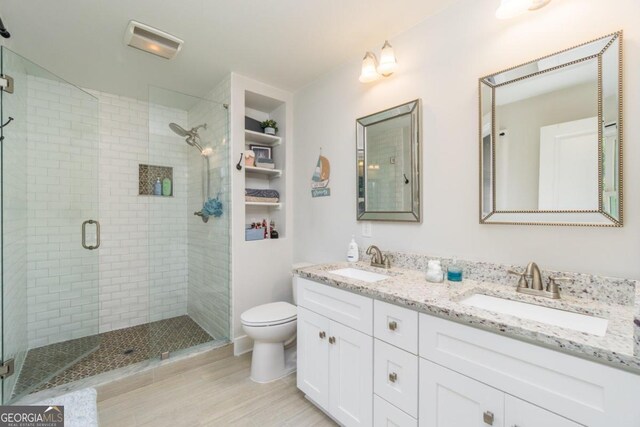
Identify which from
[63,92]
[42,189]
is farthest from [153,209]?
[63,92]

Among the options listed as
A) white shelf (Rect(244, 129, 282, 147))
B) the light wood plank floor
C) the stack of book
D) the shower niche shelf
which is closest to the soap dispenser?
the light wood plank floor

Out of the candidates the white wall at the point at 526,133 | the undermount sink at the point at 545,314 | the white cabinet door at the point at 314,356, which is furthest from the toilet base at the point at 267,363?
the white wall at the point at 526,133

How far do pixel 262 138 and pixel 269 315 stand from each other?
69.8 inches

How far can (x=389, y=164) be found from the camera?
6.66ft

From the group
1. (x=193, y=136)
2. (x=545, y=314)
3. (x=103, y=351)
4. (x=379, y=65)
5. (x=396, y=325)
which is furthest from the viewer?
(x=193, y=136)

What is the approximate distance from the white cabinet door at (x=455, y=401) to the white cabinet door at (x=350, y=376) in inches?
11.9

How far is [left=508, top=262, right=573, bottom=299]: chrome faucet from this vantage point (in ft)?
4.12

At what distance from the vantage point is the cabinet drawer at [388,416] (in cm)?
126

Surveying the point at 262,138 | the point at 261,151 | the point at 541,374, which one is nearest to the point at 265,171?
the point at 261,151

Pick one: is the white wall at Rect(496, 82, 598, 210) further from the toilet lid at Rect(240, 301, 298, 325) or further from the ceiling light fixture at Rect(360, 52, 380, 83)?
the toilet lid at Rect(240, 301, 298, 325)

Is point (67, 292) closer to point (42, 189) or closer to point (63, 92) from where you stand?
point (42, 189)

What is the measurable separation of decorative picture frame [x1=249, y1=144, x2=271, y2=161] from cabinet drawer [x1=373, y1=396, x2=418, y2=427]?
232 cm

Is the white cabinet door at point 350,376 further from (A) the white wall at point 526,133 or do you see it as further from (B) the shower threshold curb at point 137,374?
(B) the shower threshold curb at point 137,374

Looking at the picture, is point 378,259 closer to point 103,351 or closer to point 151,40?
point 151,40
